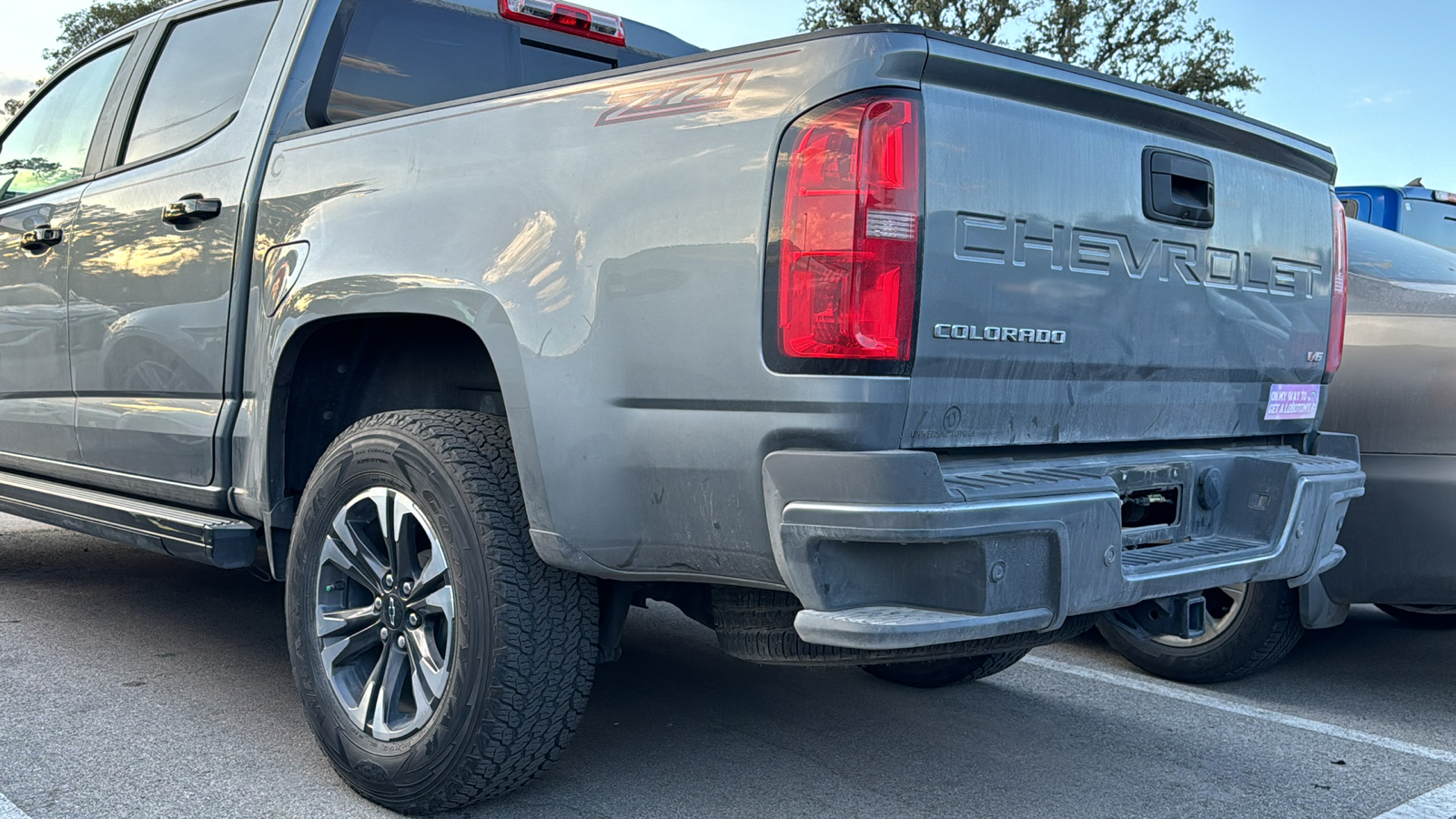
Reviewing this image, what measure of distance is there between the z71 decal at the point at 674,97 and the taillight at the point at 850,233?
0.63ft

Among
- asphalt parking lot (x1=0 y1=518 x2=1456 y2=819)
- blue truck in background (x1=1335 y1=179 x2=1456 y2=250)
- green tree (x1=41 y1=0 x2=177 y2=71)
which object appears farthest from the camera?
green tree (x1=41 y1=0 x2=177 y2=71)

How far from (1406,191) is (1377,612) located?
269cm

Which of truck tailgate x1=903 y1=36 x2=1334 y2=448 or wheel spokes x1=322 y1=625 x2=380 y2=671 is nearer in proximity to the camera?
truck tailgate x1=903 y1=36 x2=1334 y2=448

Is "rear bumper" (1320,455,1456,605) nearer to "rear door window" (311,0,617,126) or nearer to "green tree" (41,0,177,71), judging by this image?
"rear door window" (311,0,617,126)

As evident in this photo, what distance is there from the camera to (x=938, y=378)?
2250 millimetres

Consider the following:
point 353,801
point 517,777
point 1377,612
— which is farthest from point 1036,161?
point 1377,612

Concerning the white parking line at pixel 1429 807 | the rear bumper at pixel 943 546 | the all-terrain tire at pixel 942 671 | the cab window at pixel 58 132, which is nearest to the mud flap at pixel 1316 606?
the white parking line at pixel 1429 807

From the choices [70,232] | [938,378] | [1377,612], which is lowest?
[1377,612]

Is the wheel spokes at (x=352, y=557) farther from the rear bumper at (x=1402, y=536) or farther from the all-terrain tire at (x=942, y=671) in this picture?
the rear bumper at (x=1402, y=536)

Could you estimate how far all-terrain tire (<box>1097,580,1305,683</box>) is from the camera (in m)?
3.95

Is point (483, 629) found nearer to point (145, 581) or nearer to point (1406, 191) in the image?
point (145, 581)

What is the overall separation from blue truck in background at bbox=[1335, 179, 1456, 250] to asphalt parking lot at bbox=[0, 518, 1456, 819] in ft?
9.98

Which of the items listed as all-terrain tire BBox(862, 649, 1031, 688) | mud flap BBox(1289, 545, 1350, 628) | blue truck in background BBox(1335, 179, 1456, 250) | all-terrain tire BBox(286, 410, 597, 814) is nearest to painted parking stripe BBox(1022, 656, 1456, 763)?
mud flap BBox(1289, 545, 1350, 628)

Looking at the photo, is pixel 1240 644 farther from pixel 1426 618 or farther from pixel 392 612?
pixel 392 612
